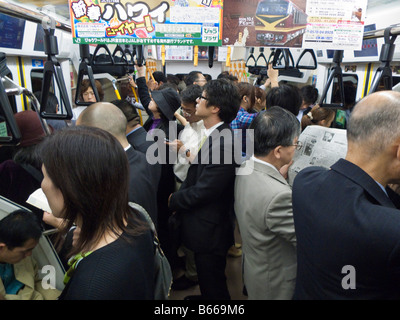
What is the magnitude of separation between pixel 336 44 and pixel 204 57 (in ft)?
30.8

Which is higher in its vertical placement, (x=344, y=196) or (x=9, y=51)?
(x=9, y=51)

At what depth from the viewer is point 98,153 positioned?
97 cm

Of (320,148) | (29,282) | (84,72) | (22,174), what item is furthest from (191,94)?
(29,282)

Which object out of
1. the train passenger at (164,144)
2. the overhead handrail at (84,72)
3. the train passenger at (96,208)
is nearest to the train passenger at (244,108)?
the train passenger at (164,144)

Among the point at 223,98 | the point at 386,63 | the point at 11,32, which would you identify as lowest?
the point at 223,98

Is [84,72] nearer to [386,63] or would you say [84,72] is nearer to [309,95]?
[386,63]

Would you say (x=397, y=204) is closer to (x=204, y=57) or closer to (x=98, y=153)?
(x=98, y=153)

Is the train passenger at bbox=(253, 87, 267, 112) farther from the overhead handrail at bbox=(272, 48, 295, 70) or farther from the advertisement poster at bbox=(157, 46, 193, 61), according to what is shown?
the advertisement poster at bbox=(157, 46, 193, 61)

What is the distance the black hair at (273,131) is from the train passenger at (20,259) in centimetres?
131

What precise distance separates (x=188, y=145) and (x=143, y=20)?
113 centimetres

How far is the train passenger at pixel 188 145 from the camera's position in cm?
257

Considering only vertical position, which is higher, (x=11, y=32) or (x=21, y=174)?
(x=11, y=32)

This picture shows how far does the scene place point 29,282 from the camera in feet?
5.35

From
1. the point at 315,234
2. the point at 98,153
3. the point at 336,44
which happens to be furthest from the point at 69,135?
the point at 336,44
